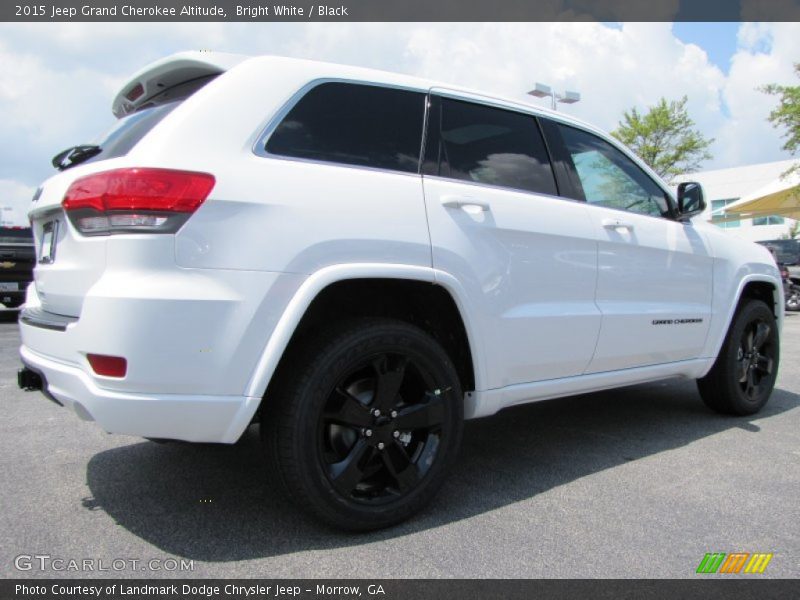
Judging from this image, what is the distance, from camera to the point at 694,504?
111 inches

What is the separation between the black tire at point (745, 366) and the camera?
14.0 ft

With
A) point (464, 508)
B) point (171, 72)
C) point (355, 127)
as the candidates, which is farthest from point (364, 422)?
point (171, 72)

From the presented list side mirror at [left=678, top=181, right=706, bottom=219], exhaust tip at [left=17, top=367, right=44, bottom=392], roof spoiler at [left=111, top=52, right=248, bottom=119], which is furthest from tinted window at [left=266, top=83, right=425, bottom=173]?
side mirror at [left=678, top=181, right=706, bottom=219]

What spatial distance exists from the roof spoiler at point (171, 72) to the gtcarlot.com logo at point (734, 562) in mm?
2571

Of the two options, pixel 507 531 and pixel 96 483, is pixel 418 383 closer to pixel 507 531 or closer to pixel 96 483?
pixel 507 531

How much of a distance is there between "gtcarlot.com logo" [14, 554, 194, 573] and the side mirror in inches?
134

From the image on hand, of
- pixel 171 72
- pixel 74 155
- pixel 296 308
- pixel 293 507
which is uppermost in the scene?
pixel 171 72

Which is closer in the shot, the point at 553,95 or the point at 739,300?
the point at 739,300

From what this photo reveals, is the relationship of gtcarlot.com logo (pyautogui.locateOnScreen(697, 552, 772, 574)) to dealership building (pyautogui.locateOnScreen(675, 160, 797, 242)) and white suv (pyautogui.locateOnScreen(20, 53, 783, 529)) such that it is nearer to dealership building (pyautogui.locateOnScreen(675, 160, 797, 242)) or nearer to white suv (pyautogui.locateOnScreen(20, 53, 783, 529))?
white suv (pyautogui.locateOnScreen(20, 53, 783, 529))

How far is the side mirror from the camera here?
12.9ft

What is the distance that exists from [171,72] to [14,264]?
33.6 ft

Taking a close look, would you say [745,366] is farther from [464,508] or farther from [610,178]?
[464,508]

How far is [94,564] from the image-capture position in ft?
7.11

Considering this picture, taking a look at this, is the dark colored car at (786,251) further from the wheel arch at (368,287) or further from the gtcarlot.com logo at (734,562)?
the wheel arch at (368,287)
